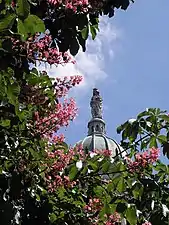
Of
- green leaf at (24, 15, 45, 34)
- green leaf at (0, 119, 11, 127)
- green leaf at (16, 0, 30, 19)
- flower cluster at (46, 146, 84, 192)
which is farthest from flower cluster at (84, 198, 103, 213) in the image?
green leaf at (16, 0, 30, 19)

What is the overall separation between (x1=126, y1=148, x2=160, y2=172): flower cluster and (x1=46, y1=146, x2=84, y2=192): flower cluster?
0.37 meters

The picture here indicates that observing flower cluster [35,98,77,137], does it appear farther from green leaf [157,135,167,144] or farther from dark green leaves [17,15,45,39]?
dark green leaves [17,15,45,39]

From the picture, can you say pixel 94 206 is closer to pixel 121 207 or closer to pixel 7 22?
pixel 121 207

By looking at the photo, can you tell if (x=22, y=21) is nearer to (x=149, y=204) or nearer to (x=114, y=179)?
(x=114, y=179)

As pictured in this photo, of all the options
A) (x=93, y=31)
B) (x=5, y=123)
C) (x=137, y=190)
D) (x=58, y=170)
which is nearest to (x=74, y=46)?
(x=93, y=31)

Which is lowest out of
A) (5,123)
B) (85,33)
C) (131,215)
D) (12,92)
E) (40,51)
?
(131,215)

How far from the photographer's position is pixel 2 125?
2.62m

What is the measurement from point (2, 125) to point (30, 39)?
49 cm

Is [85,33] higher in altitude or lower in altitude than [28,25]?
higher

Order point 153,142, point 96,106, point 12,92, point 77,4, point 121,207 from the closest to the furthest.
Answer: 1. point 12,92
2. point 77,4
3. point 121,207
4. point 153,142
5. point 96,106

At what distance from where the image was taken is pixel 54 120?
2684 millimetres

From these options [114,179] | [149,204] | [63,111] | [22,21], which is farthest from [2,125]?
[149,204]

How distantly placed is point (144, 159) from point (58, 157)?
505mm

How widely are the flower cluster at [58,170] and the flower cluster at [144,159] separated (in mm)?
372
